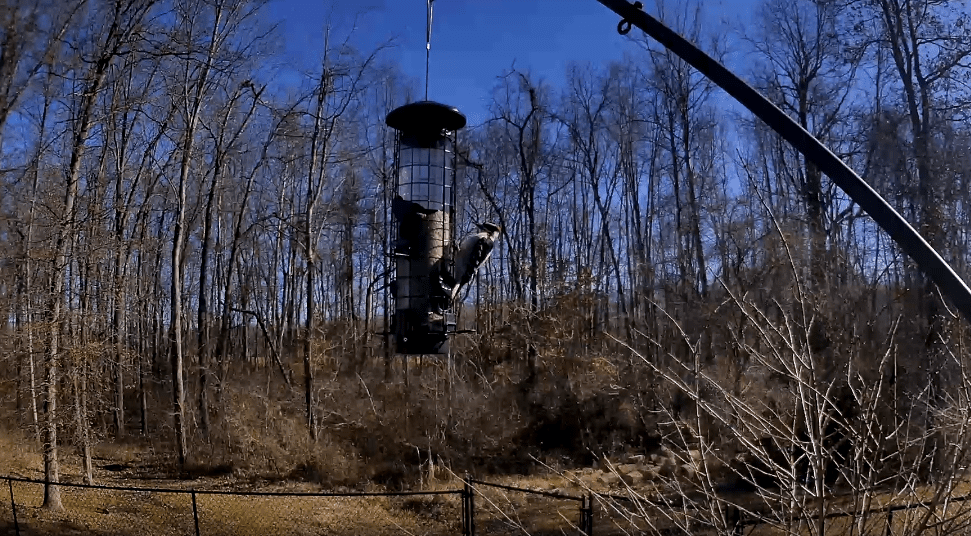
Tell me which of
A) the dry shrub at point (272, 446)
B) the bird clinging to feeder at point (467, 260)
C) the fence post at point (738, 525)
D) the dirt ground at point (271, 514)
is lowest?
the dirt ground at point (271, 514)

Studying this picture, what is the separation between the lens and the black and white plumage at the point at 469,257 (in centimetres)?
517

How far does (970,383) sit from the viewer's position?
277cm

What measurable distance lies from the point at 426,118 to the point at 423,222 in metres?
0.71

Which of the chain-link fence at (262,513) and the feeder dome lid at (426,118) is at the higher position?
the feeder dome lid at (426,118)

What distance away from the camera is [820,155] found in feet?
6.90

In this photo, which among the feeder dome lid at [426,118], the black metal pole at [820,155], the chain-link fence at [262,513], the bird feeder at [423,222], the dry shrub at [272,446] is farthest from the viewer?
the dry shrub at [272,446]

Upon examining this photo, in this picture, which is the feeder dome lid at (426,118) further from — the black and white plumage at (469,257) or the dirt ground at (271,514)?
the dirt ground at (271,514)

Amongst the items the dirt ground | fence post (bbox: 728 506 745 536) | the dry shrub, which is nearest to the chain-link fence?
the dirt ground

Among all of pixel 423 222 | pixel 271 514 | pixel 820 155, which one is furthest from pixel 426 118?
pixel 271 514

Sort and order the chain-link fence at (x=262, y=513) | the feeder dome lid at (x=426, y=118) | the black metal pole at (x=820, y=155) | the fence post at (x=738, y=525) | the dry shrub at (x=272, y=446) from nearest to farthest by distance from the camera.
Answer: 1. the black metal pole at (x=820, y=155)
2. the fence post at (x=738, y=525)
3. the feeder dome lid at (x=426, y=118)
4. the chain-link fence at (x=262, y=513)
5. the dry shrub at (x=272, y=446)

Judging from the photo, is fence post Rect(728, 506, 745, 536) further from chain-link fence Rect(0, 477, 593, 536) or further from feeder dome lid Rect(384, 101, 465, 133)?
Result: chain-link fence Rect(0, 477, 593, 536)

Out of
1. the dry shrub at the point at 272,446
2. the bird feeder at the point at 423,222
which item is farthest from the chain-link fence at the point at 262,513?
the bird feeder at the point at 423,222

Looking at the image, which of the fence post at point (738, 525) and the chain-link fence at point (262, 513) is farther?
the chain-link fence at point (262, 513)

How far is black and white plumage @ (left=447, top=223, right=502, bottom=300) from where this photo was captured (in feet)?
17.0
